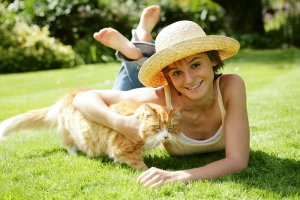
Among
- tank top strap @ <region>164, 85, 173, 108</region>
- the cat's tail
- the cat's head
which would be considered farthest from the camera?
the cat's tail

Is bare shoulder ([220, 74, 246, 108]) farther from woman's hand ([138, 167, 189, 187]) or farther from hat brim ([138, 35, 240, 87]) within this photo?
woman's hand ([138, 167, 189, 187])

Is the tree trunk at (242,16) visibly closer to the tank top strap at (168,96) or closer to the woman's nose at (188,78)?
the tank top strap at (168,96)

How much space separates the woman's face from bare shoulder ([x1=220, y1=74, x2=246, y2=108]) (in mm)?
227

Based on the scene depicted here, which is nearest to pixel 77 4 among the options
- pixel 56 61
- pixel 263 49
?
pixel 56 61

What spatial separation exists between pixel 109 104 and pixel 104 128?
11.9 inches

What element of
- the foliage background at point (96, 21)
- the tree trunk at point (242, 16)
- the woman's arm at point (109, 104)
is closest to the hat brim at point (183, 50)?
the woman's arm at point (109, 104)

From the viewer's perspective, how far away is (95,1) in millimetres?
17484

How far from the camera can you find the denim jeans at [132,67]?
15.2 ft

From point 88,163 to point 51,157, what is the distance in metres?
0.49

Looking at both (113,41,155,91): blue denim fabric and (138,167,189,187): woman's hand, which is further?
(113,41,155,91): blue denim fabric

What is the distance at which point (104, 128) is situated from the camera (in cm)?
361

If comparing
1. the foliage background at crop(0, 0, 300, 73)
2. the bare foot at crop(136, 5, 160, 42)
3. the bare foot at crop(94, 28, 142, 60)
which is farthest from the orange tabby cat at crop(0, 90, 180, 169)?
the foliage background at crop(0, 0, 300, 73)

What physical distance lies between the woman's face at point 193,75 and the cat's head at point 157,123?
0.18m

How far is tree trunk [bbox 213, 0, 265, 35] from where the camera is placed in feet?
53.3
